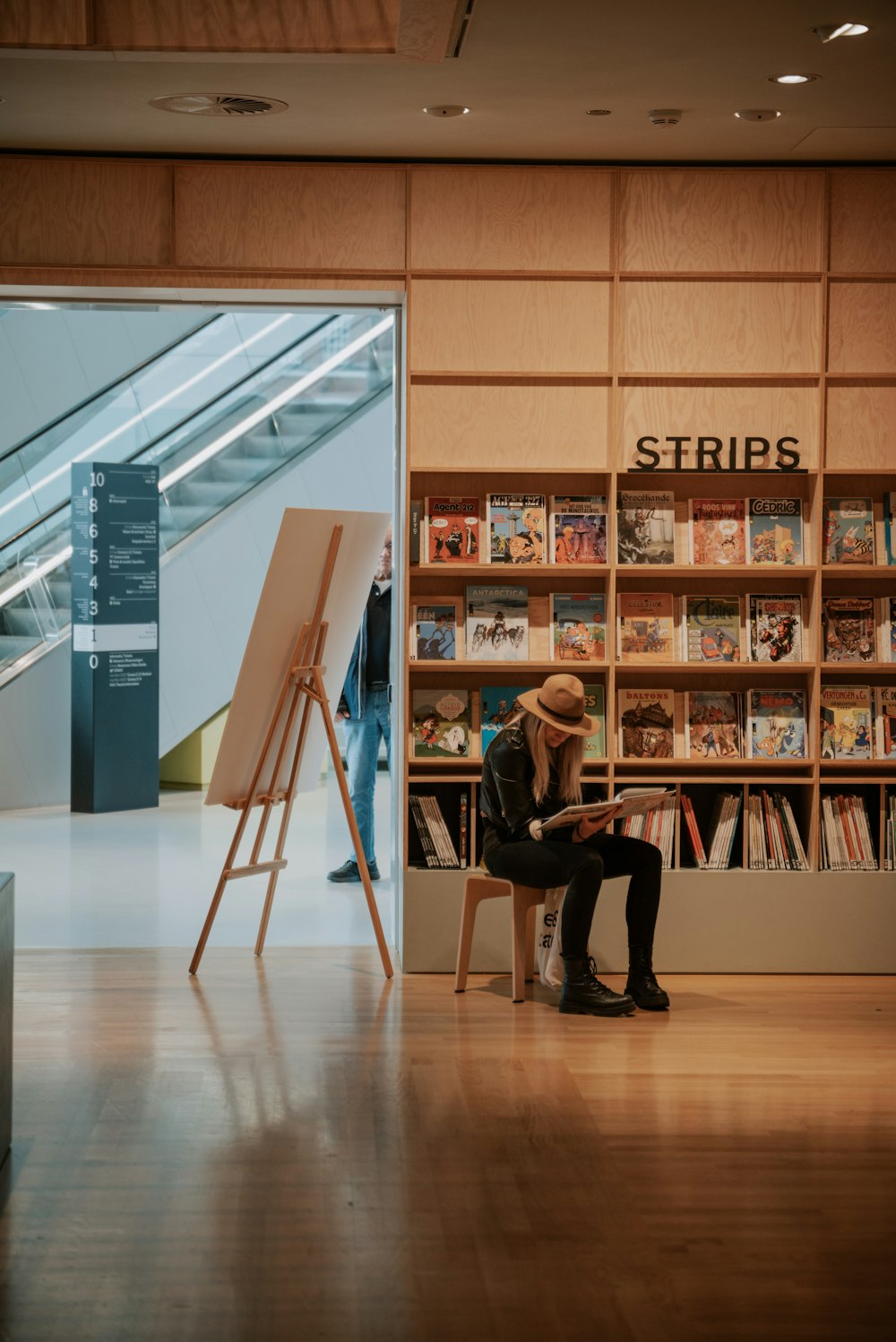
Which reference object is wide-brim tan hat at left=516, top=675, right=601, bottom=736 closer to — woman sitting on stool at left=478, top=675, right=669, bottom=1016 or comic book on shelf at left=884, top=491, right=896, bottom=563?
woman sitting on stool at left=478, top=675, right=669, bottom=1016

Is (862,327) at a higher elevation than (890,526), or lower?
higher

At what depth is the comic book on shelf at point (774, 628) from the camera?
18.9 ft

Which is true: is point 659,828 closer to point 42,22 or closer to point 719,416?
point 719,416

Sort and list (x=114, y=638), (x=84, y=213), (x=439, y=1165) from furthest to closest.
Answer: (x=114, y=638)
(x=84, y=213)
(x=439, y=1165)

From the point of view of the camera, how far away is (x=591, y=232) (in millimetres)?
5590

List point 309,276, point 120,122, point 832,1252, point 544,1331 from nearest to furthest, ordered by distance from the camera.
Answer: point 544,1331 → point 832,1252 → point 120,122 → point 309,276

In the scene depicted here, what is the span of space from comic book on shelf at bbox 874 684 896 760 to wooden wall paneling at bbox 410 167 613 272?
1.96m

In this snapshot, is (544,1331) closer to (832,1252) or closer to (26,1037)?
(832,1252)

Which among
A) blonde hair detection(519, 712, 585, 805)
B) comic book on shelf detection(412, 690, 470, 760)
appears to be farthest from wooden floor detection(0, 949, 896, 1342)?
comic book on shelf detection(412, 690, 470, 760)

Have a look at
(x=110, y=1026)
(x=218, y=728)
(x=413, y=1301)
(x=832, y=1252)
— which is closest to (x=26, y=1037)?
(x=110, y=1026)

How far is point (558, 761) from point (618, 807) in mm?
303

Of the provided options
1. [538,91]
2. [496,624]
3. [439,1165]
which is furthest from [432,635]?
[439,1165]

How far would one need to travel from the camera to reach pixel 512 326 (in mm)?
5613

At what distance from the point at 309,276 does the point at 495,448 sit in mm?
946
